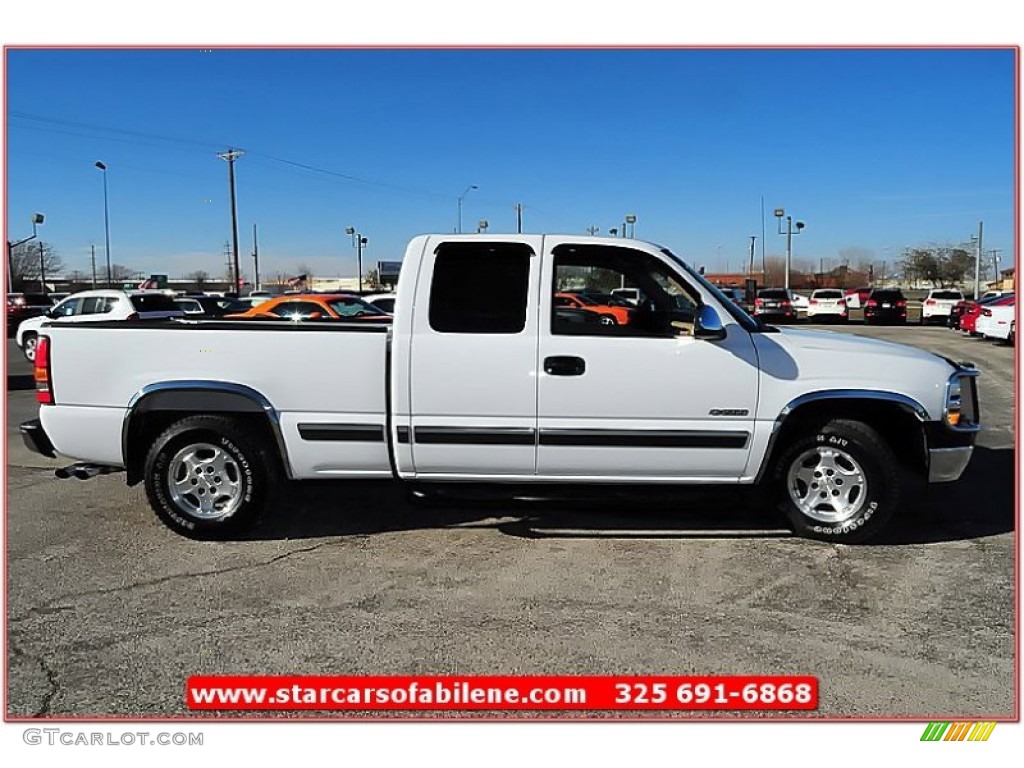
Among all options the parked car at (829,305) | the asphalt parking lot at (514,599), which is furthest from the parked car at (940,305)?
the asphalt parking lot at (514,599)

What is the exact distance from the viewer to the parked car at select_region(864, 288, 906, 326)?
102 feet

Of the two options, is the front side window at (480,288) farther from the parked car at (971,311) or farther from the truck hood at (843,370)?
the parked car at (971,311)

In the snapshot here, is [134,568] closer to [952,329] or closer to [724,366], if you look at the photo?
[724,366]

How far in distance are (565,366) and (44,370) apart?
3.23 meters

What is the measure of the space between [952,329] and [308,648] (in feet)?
95.0

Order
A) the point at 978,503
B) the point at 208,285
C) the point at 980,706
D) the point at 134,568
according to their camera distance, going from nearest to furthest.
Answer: the point at 980,706 < the point at 134,568 < the point at 978,503 < the point at 208,285

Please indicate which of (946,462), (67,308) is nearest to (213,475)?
(946,462)

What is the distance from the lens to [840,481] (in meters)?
5.05

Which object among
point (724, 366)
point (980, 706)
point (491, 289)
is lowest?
point (980, 706)

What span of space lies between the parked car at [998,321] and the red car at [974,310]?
0.26 meters

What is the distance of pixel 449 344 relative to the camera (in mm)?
4848

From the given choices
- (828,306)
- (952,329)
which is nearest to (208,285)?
(828,306)

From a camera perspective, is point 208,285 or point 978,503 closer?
point 978,503

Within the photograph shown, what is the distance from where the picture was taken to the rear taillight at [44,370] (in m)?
5.08
